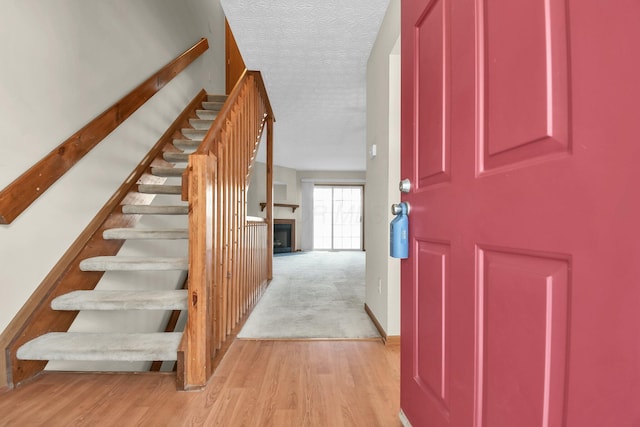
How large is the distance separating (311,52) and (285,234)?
654 cm

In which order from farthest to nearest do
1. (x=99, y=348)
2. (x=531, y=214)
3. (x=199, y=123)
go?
(x=199, y=123)
(x=99, y=348)
(x=531, y=214)

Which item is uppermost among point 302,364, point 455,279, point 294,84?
point 294,84

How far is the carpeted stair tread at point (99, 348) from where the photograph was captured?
150 cm

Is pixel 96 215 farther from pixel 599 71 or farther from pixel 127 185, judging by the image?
pixel 599 71

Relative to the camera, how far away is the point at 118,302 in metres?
1.73

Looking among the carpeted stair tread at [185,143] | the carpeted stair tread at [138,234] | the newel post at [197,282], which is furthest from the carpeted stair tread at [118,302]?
the carpeted stair tread at [185,143]

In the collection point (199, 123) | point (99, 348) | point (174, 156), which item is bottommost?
point (99, 348)

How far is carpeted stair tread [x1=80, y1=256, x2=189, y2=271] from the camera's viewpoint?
6.20 ft

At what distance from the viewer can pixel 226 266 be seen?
1.94 metres

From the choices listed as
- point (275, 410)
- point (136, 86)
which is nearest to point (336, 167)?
point (136, 86)

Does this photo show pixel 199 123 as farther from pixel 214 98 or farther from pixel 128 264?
pixel 128 264

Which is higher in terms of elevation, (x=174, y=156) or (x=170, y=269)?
(x=174, y=156)

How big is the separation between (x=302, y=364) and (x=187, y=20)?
12.1ft

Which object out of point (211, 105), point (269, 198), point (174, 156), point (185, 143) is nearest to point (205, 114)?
point (211, 105)
